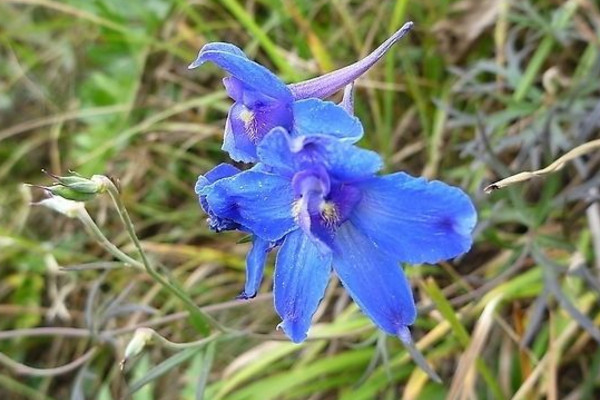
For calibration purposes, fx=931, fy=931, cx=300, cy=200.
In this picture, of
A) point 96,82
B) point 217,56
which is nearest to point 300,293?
point 217,56

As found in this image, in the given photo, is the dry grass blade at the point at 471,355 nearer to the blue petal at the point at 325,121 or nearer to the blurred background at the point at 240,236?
the blurred background at the point at 240,236

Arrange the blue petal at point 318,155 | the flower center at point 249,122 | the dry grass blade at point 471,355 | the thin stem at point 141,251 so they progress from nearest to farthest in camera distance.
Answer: the blue petal at point 318,155, the flower center at point 249,122, the thin stem at point 141,251, the dry grass blade at point 471,355

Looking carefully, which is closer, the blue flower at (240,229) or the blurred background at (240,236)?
the blue flower at (240,229)

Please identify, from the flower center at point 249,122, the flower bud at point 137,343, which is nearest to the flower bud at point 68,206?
the flower bud at point 137,343

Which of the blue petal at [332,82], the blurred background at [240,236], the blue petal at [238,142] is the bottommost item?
the blurred background at [240,236]

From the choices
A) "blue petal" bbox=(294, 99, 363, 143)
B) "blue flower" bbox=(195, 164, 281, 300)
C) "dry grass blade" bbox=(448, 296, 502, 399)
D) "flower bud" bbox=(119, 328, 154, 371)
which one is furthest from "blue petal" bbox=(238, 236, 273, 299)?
"dry grass blade" bbox=(448, 296, 502, 399)

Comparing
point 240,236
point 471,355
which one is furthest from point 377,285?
point 240,236

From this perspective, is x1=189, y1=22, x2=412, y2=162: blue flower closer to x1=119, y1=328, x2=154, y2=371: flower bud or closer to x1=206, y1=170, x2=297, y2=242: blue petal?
x1=206, y1=170, x2=297, y2=242: blue petal
